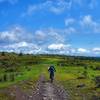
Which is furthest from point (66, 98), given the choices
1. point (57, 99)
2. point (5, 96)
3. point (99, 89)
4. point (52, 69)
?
point (52, 69)

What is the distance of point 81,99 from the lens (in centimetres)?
2869

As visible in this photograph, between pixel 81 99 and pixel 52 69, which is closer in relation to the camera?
pixel 81 99

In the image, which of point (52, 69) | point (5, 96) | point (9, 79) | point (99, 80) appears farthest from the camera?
point (9, 79)

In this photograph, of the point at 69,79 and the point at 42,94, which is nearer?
the point at 42,94

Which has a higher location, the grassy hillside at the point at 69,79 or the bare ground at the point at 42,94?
the grassy hillside at the point at 69,79

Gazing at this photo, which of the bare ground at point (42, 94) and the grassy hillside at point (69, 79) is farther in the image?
the grassy hillside at point (69, 79)

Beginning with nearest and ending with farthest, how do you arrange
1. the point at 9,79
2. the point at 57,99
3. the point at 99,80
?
the point at 57,99
the point at 99,80
the point at 9,79

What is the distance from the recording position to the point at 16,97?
29609 millimetres

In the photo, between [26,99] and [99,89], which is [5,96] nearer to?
[26,99]

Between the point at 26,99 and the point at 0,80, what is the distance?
909 inches

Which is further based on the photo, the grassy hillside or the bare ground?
the grassy hillside

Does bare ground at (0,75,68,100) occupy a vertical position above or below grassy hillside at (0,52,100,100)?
below

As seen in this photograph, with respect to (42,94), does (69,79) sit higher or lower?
higher

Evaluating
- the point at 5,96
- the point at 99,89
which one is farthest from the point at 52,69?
the point at 5,96
